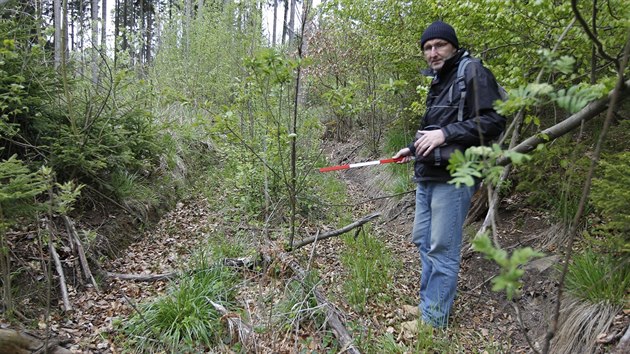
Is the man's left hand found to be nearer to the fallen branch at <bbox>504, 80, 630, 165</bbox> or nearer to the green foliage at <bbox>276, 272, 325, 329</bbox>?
the fallen branch at <bbox>504, 80, 630, 165</bbox>

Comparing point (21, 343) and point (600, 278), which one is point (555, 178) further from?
point (21, 343)

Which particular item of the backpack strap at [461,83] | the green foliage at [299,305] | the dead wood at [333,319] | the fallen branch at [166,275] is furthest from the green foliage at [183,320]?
the backpack strap at [461,83]

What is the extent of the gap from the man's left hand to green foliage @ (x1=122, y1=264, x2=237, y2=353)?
204cm

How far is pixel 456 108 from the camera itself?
9.03 feet

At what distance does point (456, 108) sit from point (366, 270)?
1799 millimetres

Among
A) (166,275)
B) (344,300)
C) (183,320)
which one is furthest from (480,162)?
(166,275)

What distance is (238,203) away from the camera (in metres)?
5.79

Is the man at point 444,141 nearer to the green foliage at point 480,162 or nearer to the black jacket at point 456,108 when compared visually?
the black jacket at point 456,108

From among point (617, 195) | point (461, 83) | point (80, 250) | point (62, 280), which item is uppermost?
point (461, 83)

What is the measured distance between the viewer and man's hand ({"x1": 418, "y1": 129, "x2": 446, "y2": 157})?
2.67m

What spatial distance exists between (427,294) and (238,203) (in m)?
3.46

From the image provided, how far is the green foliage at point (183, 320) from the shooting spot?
2.95m

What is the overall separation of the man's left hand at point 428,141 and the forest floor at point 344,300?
1234mm

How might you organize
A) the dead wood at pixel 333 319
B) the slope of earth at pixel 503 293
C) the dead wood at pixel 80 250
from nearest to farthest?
1. the dead wood at pixel 333 319
2. the slope of earth at pixel 503 293
3. the dead wood at pixel 80 250
